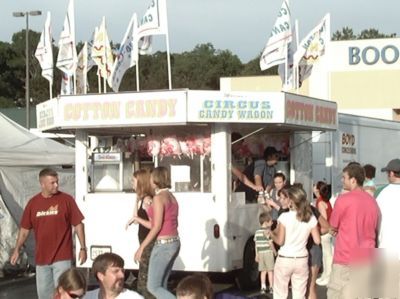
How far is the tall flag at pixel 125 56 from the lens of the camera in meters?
14.8

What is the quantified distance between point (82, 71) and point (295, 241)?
10.5m

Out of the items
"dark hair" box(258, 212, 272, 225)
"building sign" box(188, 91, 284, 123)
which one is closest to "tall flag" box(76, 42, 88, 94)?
"building sign" box(188, 91, 284, 123)

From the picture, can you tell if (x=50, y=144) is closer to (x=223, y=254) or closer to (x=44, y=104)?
(x=44, y=104)

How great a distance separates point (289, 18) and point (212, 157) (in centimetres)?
402

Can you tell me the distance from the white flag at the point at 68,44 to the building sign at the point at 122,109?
423 centimetres

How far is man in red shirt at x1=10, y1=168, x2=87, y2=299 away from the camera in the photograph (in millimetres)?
8414

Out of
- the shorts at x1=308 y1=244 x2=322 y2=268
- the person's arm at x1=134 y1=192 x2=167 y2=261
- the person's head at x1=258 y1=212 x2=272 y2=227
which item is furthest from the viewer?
the person's head at x1=258 y1=212 x2=272 y2=227

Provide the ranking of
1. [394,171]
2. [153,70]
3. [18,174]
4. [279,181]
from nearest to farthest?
[394,171]
[279,181]
[18,174]
[153,70]

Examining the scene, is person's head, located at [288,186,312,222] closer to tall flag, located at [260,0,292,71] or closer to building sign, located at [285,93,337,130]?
building sign, located at [285,93,337,130]

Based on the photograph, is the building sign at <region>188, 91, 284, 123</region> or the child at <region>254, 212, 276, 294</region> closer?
the building sign at <region>188, 91, 284, 123</region>

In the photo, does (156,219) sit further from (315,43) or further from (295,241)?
(315,43)

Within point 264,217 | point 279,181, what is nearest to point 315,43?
point 279,181

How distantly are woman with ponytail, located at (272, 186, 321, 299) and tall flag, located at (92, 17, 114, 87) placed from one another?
8.11 meters

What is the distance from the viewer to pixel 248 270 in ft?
38.7
